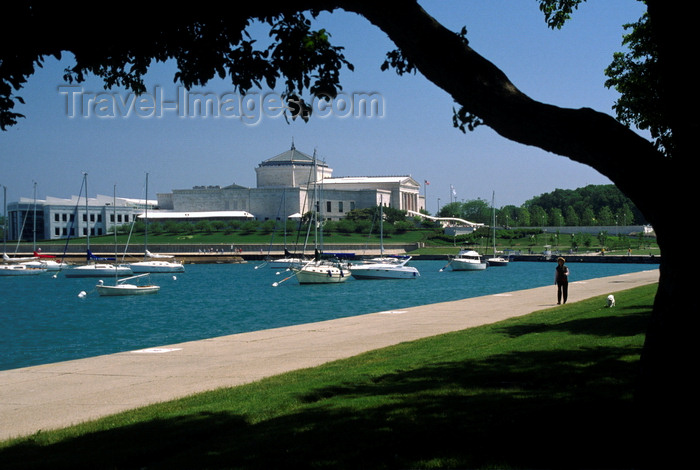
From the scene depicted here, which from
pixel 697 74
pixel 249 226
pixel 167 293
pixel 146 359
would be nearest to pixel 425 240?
pixel 249 226

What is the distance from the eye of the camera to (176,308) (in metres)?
46.0

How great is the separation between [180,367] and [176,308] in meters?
32.4

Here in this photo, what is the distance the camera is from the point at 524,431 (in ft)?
22.2

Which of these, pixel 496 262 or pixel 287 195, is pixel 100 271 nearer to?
pixel 496 262

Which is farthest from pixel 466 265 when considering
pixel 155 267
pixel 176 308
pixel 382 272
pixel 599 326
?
pixel 599 326

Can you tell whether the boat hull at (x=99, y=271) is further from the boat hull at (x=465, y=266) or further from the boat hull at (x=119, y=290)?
the boat hull at (x=465, y=266)

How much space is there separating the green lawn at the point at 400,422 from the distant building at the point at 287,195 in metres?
151

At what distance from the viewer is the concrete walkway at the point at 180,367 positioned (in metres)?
10.8

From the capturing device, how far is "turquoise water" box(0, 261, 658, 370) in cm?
3045

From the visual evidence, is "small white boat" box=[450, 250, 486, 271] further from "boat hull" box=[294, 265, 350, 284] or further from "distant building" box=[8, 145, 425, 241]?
"distant building" box=[8, 145, 425, 241]

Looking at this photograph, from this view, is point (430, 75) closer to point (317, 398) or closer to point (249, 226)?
point (317, 398)

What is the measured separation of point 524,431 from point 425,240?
135 meters

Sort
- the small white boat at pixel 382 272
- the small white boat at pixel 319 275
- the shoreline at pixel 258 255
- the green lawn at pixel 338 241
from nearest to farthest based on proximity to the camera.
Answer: the small white boat at pixel 319 275 < the small white boat at pixel 382 272 < the shoreline at pixel 258 255 < the green lawn at pixel 338 241

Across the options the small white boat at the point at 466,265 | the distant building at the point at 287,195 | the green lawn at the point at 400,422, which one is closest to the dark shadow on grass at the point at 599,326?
the green lawn at the point at 400,422
